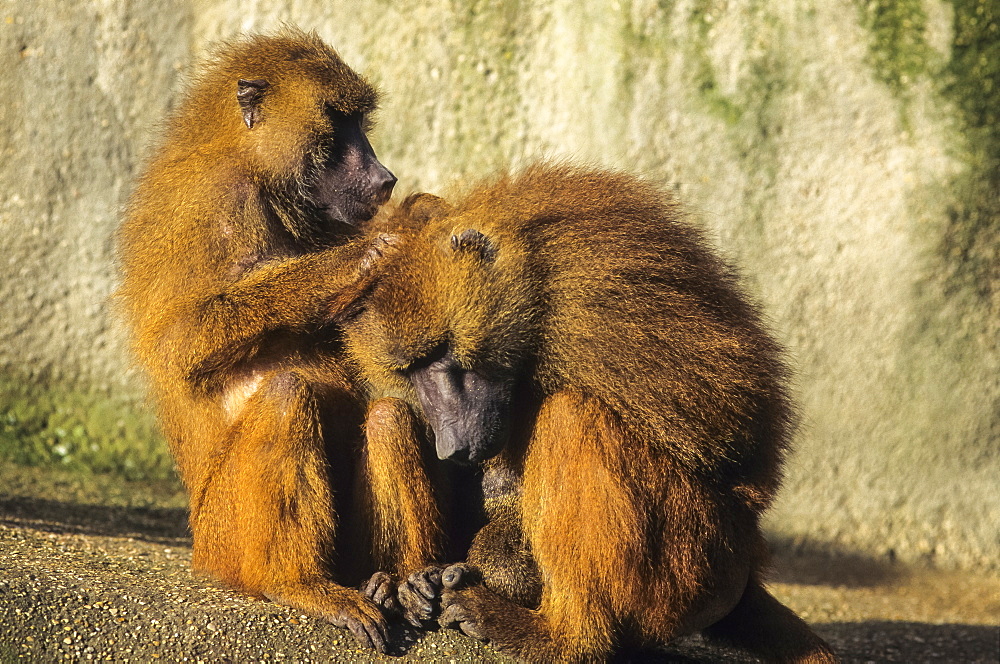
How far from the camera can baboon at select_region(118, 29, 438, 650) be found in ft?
14.0

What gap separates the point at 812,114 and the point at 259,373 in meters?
4.57

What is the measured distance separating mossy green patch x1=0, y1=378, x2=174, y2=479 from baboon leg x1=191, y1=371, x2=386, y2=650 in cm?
384

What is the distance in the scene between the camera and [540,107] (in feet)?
25.3

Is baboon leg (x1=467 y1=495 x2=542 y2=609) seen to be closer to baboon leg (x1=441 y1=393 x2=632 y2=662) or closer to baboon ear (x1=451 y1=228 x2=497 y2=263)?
baboon leg (x1=441 y1=393 x2=632 y2=662)

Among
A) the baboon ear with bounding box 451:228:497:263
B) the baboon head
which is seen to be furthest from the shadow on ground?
the baboon ear with bounding box 451:228:497:263

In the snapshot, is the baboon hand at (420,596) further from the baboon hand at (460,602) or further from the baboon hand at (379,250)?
the baboon hand at (379,250)

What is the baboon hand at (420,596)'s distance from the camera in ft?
14.3

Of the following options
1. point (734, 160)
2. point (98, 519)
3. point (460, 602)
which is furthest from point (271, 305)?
point (734, 160)

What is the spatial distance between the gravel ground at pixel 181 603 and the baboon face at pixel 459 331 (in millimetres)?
900

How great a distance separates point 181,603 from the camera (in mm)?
4414

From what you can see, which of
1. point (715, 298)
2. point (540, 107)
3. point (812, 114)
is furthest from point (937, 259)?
point (715, 298)

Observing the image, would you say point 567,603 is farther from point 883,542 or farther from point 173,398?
point 883,542

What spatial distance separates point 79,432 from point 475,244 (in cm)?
492

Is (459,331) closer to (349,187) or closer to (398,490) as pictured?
(398,490)
